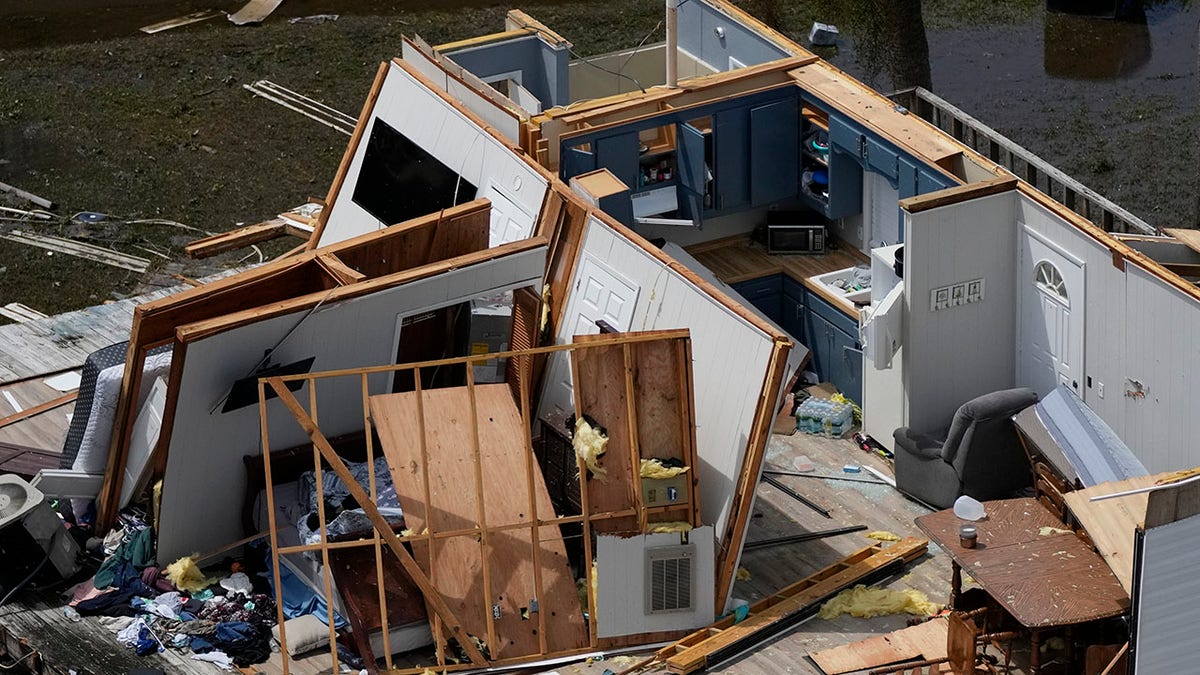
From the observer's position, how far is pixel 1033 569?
13039 millimetres

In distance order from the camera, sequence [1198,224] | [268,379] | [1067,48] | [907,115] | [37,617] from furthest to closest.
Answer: [1067,48], [1198,224], [907,115], [37,617], [268,379]

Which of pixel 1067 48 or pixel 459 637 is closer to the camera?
pixel 459 637

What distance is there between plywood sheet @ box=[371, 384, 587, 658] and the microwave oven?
13.2 feet

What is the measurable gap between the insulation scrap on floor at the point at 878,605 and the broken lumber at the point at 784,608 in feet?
0.32

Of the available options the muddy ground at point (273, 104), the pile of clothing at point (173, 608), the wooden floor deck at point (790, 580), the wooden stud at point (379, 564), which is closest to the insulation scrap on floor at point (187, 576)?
the pile of clothing at point (173, 608)

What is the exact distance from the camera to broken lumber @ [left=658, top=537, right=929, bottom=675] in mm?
13633

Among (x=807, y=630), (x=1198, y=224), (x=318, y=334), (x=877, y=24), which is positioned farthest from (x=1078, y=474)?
(x=877, y=24)

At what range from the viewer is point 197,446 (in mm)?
14672

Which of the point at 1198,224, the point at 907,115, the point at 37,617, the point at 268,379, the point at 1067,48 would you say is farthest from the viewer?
the point at 1067,48

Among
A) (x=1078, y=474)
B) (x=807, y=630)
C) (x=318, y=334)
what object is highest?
(x=318, y=334)

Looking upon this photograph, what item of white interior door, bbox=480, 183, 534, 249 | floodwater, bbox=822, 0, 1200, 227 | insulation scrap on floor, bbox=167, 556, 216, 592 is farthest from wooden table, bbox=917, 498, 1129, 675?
floodwater, bbox=822, 0, 1200, 227

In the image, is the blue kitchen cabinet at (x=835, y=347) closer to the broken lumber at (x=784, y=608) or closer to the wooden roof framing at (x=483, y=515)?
the broken lumber at (x=784, y=608)

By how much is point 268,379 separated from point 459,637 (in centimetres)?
237

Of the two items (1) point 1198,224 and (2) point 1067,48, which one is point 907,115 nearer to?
(1) point 1198,224
